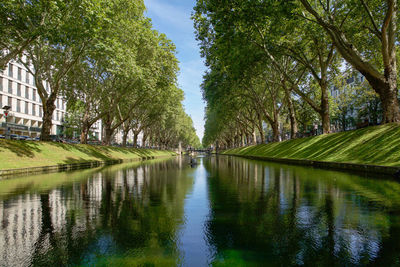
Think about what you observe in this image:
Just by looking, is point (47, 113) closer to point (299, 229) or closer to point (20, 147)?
point (20, 147)

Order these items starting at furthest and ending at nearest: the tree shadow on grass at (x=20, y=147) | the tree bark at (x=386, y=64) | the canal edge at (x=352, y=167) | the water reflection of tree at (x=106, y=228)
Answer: the tree shadow on grass at (x=20, y=147) → the tree bark at (x=386, y=64) → the canal edge at (x=352, y=167) → the water reflection of tree at (x=106, y=228)

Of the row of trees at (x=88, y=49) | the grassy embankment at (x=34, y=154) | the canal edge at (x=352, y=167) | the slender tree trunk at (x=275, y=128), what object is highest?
the row of trees at (x=88, y=49)

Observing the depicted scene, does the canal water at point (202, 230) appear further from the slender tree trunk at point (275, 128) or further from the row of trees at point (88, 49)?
the slender tree trunk at point (275, 128)

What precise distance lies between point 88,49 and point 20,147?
902cm

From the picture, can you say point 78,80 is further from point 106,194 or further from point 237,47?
point 106,194

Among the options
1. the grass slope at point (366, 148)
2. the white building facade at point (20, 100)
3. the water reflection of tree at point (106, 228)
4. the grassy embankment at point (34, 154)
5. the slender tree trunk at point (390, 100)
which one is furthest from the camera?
the white building facade at point (20, 100)

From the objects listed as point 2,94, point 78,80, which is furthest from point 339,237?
point 2,94

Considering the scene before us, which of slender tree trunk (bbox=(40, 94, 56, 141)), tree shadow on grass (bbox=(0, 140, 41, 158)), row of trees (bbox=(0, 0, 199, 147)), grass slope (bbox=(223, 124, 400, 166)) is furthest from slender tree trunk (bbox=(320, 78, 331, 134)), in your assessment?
tree shadow on grass (bbox=(0, 140, 41, 158))

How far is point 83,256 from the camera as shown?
330 cm

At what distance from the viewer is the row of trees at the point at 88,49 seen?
1645cm

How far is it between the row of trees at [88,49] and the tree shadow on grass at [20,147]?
429 cm

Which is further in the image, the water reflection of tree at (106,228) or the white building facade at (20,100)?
the white building facade at (20,100)

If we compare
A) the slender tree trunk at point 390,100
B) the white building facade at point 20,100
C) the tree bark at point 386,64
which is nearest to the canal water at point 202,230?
the tree bark at point 386,64

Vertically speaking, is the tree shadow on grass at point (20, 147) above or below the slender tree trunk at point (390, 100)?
below
